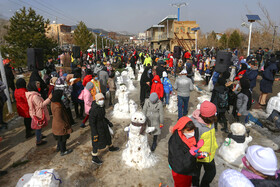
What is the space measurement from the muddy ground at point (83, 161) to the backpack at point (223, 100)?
0.92 m

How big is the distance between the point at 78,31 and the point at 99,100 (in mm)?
25035

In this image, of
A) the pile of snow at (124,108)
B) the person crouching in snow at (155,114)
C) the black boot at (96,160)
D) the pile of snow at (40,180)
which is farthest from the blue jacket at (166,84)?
the pile of snow at (40,180)

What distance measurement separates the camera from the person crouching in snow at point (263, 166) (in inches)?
67.0

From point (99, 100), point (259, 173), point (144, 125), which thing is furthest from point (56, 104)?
point (259, 173)

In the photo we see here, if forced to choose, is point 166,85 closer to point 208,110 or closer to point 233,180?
point 208,110

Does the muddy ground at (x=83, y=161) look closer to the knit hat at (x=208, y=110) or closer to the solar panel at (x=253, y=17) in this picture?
the knit hat at (x=208, y=110)

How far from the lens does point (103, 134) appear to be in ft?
12.7

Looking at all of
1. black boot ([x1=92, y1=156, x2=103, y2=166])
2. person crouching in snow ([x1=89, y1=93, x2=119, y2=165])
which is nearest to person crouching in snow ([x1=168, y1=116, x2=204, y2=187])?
person crouching in snow ([x1=89, y1=93, x2=119, y2=165])

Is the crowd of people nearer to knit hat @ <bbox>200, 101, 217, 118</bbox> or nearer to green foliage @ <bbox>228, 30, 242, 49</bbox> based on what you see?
knit hat @ <bbox>200, 101, 217, 118</bbox>

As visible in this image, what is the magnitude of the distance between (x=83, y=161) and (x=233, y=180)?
3.38 m

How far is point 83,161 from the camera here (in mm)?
4066

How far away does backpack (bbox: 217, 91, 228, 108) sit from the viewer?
4805 mm

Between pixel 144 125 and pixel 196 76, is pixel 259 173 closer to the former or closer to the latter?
pixel 144 125

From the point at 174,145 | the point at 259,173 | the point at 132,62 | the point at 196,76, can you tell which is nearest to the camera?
the point at 259,173
